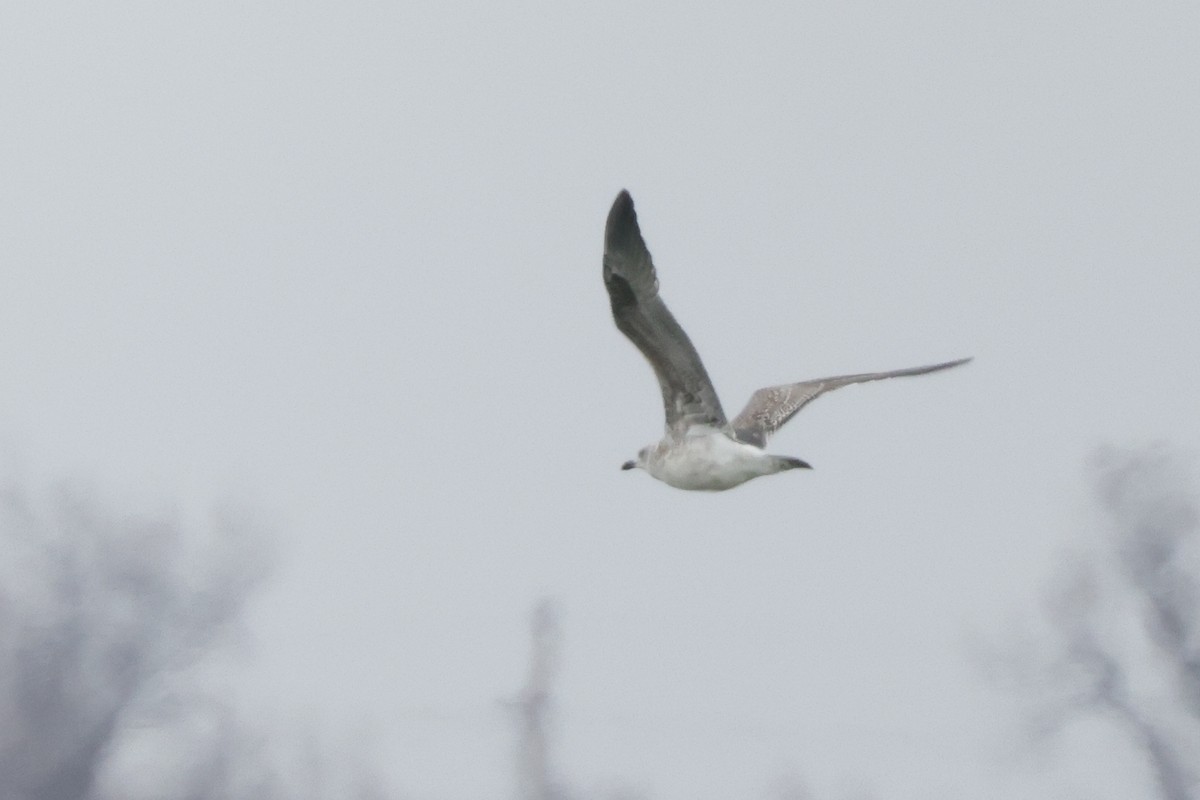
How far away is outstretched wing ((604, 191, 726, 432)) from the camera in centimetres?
1213

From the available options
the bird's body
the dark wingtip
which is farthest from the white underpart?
the dark wingtip

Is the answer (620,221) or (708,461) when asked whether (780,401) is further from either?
(620,221)

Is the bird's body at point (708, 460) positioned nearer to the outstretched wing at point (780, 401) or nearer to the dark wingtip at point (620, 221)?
the outstretched wing at point (780, 401)

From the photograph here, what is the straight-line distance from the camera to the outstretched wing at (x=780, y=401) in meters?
13.7

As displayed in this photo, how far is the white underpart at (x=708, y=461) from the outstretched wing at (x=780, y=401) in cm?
54

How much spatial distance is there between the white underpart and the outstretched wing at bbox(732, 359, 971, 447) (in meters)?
0.54

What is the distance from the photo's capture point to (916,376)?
530 inches

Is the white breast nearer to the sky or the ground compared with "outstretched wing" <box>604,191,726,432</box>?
nearer to the ground

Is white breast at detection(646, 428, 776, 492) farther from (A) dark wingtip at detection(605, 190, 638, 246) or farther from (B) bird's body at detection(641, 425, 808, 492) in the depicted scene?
(A) dark wingtip at detection(605, 190, 638, 246)

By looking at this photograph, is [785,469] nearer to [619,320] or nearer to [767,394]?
[619,320]

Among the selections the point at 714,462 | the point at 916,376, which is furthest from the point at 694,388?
the point at 916,376

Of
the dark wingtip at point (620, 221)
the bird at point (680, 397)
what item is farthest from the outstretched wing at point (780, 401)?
the dark wingtip at point (620, 221)

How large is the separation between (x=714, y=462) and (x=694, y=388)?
0.47 m

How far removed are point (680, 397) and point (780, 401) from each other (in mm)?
1545
